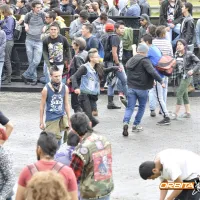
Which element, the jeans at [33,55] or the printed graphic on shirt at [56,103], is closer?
the printed graphic on shirt at [56,103]

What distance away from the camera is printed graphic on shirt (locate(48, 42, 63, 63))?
15.8 metres

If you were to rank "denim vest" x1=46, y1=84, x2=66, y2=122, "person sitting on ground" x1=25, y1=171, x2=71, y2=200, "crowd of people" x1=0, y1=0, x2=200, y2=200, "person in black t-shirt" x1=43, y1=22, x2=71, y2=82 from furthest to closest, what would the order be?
"person in black t-shirt" x1=43, y1=22, x2=71, y2=82, "denim vest" x1=46, y1=84, x2=66, y2=122, "crowd of people" x1=0, y1=0, x2=200, y2=200, "person sitting on ground" x1=25, y1=171, x2=71, y2=200

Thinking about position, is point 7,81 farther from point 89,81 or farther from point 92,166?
point 92,166

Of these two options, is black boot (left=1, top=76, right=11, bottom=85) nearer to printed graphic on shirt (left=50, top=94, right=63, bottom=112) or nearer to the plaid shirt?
printed graphic on shirt (left=50, top=94, right=63, bottom=112)

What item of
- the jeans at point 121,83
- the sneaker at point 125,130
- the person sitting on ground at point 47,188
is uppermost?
the person sitting on ground at point 47,188

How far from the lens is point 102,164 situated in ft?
27.3

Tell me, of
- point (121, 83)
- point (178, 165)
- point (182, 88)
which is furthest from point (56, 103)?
point (121, 83)

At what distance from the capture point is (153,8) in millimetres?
26562

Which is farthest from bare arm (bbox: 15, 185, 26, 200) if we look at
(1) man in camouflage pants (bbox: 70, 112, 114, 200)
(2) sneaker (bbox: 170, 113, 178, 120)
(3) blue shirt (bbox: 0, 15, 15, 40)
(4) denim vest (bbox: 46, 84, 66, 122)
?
(3) blue shirt (bbox: 0, 15, 15, 40)

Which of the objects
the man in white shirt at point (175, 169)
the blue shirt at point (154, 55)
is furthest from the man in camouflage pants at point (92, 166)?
the blue shirt at point (154, 55)

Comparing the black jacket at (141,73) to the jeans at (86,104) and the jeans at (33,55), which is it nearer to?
the jeans at (86,104)

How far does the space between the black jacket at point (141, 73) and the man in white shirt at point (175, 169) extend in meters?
5.32

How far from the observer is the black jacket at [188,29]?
692 inches

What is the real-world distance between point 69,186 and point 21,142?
20.8 ft
